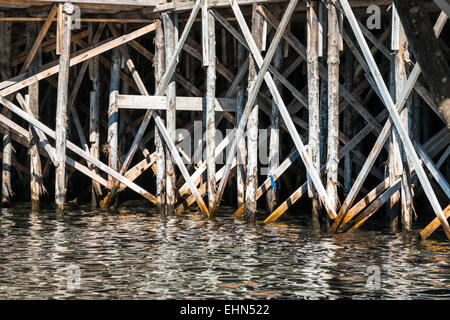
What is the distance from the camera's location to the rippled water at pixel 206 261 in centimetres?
934

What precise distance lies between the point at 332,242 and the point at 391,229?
60.4 inches

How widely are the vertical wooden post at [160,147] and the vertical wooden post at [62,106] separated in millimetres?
1600

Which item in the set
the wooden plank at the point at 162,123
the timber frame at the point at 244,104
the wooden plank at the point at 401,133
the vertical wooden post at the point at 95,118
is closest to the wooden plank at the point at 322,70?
the timber frame at the point at 244,104

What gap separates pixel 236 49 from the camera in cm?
1706

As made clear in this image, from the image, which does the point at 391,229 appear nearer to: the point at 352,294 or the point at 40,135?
the point at 352,294

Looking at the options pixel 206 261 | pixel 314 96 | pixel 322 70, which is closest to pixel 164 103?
pixel 322 70

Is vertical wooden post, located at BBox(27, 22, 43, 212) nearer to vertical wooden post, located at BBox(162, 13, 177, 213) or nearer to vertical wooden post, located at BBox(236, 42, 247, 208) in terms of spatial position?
vertical wooden post, located at BBox(162, 13, 177, 213)

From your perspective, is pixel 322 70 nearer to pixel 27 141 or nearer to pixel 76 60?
pixel 76 60

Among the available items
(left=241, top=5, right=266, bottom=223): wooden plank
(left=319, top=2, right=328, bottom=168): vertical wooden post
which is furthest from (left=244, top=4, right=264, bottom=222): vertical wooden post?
(left=319, top=2, right=328, bottom=168): vertical wooden post

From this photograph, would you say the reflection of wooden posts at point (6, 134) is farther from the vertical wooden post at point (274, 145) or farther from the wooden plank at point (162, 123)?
the vertical wooden post at point (274, 145)

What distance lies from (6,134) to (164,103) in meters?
2.99

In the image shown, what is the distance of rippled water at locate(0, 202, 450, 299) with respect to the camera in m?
9.34

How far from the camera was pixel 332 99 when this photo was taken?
13.3 m
